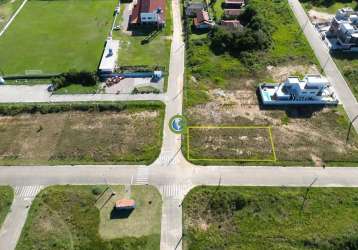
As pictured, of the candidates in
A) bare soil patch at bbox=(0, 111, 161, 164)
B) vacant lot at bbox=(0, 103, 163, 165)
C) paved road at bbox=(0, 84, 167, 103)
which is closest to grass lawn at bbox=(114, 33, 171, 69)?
paved road at bbox=(0, 84, 167, 103)

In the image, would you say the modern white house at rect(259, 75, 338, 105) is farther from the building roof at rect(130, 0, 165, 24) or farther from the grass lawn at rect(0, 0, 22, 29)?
the grass lawn at rect(0, 0, 22, 29)

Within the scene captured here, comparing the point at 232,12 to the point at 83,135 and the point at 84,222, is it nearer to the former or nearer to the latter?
the point at 83,135

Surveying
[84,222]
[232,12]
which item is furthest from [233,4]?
[84,222]

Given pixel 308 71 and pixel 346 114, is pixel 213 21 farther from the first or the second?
pixel 346 114

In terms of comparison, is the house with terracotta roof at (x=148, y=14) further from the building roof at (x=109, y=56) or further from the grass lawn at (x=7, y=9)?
the grass lawn at (x=7, y=9)

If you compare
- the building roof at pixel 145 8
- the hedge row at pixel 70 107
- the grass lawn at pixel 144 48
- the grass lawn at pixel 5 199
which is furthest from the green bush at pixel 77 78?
the grass lawn at pixel 5 199

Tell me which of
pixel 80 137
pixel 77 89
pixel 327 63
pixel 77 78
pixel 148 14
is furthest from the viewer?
pixel 148 14
